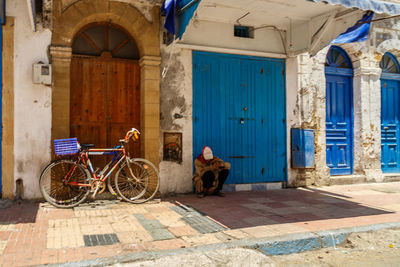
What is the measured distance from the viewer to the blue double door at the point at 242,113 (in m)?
7.96

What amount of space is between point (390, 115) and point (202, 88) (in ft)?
18.7

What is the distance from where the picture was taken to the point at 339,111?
→ 31.7ft

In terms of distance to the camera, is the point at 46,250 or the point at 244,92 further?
the point at 244,92

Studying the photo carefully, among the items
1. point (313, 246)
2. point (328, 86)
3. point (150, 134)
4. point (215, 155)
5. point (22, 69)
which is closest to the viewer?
point (313, 246)

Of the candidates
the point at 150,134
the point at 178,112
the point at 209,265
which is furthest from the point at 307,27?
the point at 209,265

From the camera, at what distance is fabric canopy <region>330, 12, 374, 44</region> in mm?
7035

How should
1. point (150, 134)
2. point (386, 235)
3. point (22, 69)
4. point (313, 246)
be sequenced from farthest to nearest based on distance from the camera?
point (150, 134)
point (22, 69)
point (386, 235)
point (313, 246)

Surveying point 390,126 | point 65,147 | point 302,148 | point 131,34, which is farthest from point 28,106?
point 390,126

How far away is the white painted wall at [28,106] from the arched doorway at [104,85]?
0.58 m

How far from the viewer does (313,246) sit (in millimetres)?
4617

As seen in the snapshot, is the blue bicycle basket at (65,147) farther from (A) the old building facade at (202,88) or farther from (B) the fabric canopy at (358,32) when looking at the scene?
(B) the fabric canopy at (358,32)

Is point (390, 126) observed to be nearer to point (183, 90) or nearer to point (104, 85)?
point (183, 90)

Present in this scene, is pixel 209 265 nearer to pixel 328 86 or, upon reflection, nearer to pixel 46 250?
pixel 46 250

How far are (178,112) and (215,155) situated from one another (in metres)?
1.24
